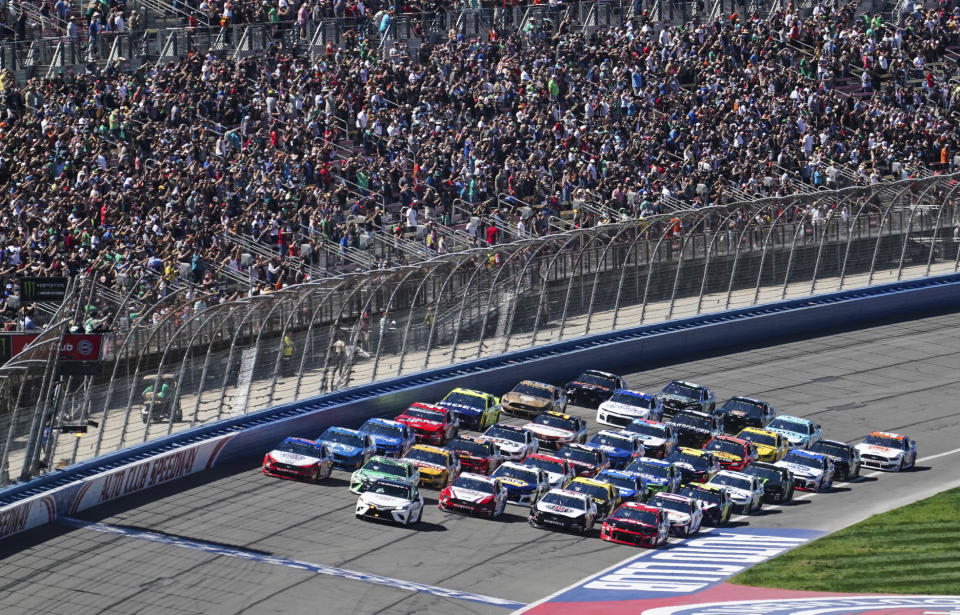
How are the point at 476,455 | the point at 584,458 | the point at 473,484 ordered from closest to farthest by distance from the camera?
the point at 473,484 < the point at 476,455 < the point at 584,458

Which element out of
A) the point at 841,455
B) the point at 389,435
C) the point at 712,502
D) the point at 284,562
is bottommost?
the point at 284,562

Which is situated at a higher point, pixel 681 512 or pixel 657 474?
pixel 657 474

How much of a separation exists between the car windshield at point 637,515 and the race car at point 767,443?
6623 millimetres

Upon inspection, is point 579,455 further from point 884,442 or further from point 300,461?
point 884,442

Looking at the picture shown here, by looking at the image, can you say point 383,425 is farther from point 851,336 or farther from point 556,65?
point 556,65

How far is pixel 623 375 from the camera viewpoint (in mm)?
52969

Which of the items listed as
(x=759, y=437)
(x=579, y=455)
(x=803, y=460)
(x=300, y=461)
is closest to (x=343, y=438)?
(x=300, y=461)

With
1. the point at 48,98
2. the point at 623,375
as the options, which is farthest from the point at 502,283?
the point at 48,98

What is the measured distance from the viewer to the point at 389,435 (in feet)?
147

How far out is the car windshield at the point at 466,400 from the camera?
47500 mm

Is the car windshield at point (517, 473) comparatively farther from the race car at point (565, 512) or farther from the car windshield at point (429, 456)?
the race car at point (565, 512)

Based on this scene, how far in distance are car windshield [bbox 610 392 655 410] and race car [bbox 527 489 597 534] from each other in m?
7.83

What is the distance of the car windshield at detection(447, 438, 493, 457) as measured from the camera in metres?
43.9

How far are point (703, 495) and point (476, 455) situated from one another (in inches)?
215
